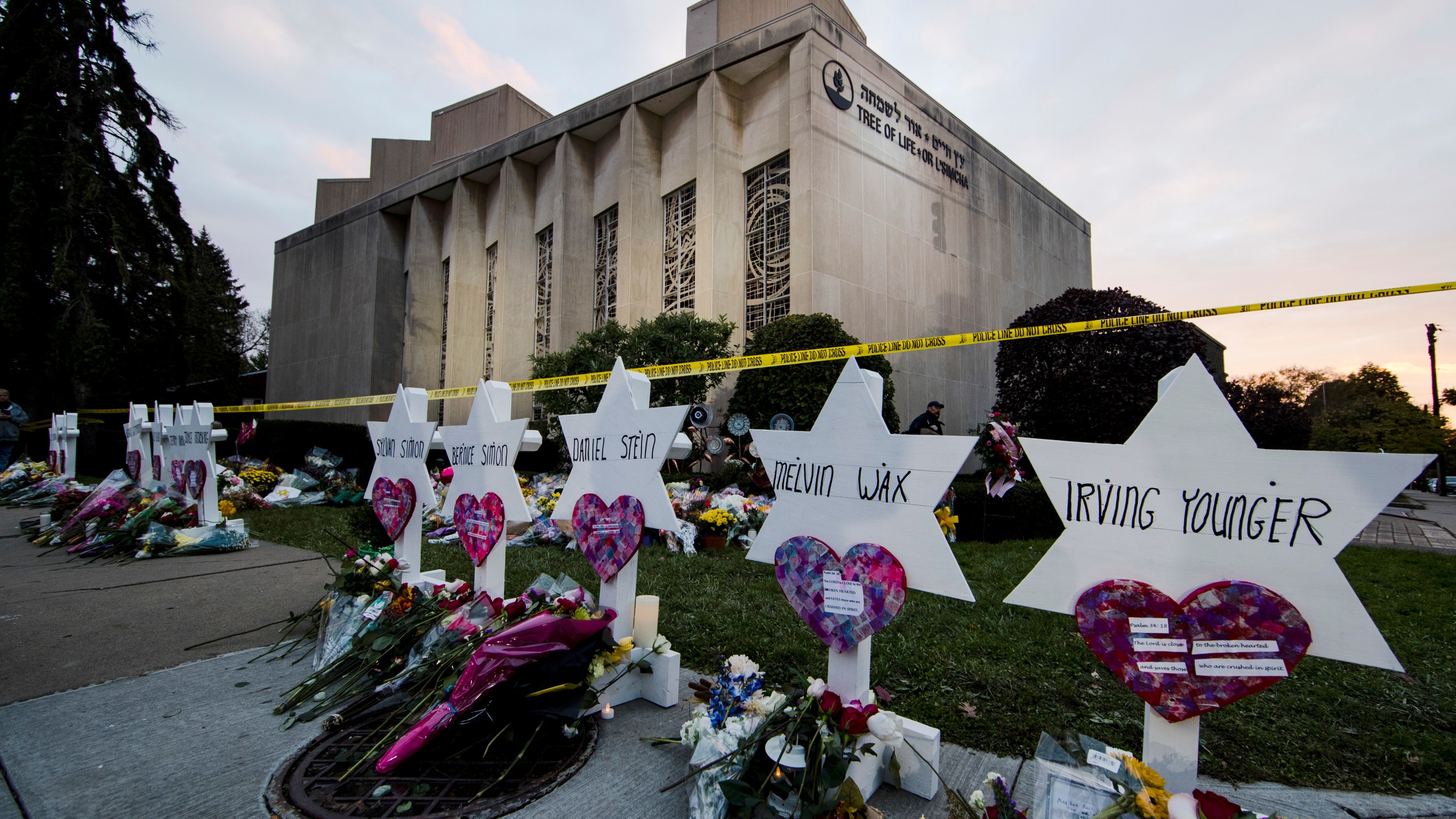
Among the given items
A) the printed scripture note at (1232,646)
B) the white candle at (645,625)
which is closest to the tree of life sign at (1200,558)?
the printed scripture note at (1232,646)

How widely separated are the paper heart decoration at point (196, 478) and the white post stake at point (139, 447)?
1740 millimetres

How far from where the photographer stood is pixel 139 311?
18.1 metres

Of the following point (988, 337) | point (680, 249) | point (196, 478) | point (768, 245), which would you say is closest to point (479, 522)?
point (988, 337)

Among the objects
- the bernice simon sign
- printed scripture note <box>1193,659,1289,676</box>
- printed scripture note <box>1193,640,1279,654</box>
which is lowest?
printed scripture note <box>1193,659,1289,676</box>

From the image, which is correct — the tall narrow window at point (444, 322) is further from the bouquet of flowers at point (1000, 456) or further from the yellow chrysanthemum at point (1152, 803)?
the yellow chrysanthemum at point (1152, 803)

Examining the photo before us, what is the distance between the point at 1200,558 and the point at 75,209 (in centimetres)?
2280

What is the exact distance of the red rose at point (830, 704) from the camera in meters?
1.98

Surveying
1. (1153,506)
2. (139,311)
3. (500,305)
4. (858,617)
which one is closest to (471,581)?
(858,617)

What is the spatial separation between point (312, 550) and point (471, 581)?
282 centimetres

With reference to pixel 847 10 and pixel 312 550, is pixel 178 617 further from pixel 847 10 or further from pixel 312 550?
pixel 847 10

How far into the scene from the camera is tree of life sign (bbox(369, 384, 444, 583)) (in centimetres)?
382

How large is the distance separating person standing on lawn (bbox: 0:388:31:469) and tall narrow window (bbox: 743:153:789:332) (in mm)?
13241

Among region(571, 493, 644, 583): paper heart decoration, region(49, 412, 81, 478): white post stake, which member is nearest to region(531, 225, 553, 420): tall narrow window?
region(49, 412, 81, 478): white post stake

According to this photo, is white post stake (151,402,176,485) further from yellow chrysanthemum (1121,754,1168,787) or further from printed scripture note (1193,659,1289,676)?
printed scripture note (1193,659,1289,676)
